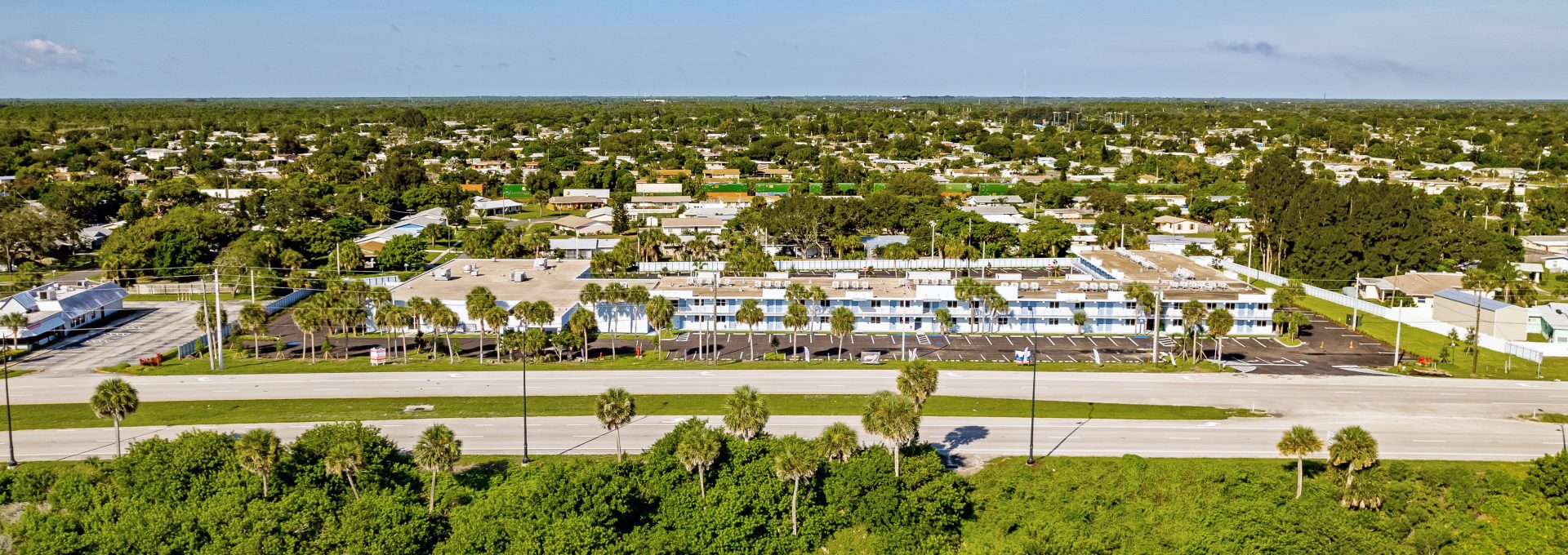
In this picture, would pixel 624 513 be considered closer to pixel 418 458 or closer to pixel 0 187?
pixel 418 458

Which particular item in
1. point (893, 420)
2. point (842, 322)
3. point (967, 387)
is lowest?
point (967, 387)

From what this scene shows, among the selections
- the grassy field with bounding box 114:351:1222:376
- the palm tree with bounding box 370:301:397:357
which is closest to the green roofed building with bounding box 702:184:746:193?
the palm tree with bounding box 370:301:397:357

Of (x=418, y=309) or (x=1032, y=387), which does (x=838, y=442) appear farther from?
(x=418, y=309)

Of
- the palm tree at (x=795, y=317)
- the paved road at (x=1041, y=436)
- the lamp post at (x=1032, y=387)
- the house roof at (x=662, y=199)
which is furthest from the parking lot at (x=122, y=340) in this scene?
the house roof at (x=662, y=199)

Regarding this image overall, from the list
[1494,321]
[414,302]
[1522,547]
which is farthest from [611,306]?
[1494,321]

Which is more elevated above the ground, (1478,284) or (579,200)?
(579,200)

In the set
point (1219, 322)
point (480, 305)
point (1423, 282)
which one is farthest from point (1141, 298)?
point (480, 305)
